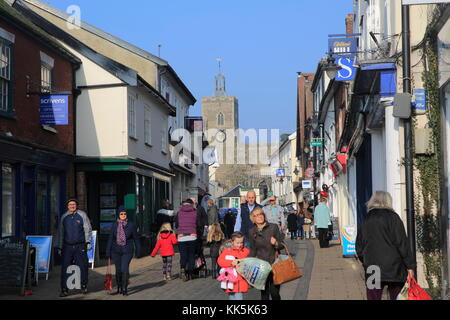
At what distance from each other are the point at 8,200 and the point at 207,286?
16.3 ft

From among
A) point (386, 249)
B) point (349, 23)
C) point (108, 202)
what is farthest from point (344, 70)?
point (349, 23)

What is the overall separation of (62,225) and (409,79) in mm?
6777

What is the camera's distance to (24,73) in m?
17.5

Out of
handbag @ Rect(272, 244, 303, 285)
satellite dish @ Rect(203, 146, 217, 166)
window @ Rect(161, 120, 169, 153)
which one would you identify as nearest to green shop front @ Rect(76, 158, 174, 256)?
window @ Rect(161, 120, 169, 153)

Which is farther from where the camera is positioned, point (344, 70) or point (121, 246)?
point (344, 70)

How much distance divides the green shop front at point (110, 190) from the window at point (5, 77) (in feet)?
20.5

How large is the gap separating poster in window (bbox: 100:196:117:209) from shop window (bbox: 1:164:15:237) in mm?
7452

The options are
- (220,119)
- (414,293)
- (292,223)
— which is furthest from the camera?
(220,119)

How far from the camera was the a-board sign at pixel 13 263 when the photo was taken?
13.3m

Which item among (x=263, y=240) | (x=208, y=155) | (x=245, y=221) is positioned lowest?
(x=263, y=240)

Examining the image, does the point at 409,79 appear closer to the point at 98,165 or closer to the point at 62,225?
the point at 62,225

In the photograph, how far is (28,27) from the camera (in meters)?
17.4

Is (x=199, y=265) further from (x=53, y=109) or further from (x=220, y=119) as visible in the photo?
(x=220, y=119)

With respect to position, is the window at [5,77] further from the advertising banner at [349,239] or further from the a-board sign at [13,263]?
Answer: the advertising banner at [349,239]
